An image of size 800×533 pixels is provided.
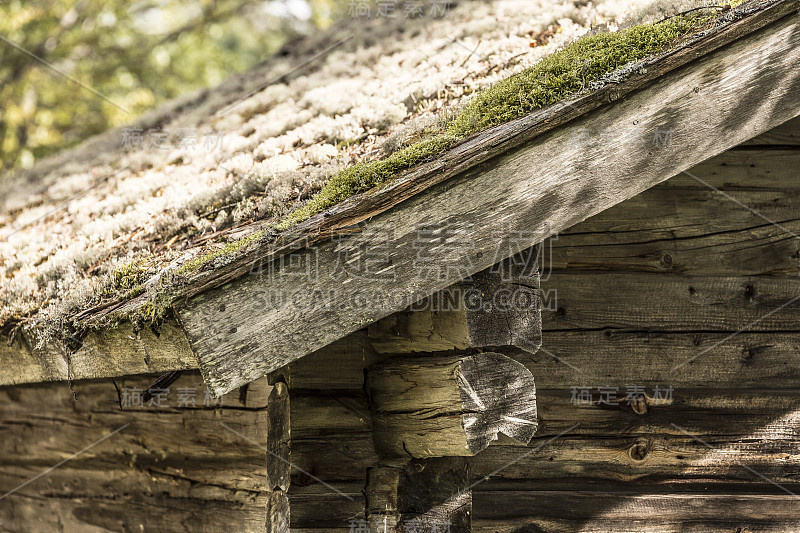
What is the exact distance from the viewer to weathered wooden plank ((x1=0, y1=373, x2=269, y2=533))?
2824 millimetres

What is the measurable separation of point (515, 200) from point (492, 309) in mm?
366

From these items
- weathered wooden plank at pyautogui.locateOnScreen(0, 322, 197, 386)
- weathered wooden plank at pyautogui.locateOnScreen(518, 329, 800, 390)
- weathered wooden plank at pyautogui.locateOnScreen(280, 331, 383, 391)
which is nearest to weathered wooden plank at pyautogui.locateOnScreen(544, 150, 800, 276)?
weathered wooden plank at pyautogui.locateOnScreen(518, 329, 800, 390)

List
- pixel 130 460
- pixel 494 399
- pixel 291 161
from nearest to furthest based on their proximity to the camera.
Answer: pixel 494 399 → pixel 291 161 → pixel 130 460

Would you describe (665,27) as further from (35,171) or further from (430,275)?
(35,171)

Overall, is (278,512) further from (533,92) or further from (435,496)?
(533,92)

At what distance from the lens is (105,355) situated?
7.08 ft

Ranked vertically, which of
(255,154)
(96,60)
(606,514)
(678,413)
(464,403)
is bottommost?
(606,514)

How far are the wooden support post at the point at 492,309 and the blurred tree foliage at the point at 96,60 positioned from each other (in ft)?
40.0

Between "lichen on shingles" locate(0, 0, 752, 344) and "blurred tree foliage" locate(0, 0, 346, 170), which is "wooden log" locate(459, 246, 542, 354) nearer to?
"lichen on shingles" locate(0, 0, 752, 344)

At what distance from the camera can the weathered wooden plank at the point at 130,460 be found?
2.82m

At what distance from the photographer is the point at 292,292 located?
5.63 feet

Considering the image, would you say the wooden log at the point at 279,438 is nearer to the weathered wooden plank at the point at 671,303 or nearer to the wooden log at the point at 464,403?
the wooden log at the point at 464,403

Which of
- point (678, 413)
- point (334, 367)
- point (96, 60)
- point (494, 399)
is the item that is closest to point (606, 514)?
point (678, 413)

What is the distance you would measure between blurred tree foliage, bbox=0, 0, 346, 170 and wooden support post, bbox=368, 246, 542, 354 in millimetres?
12177
